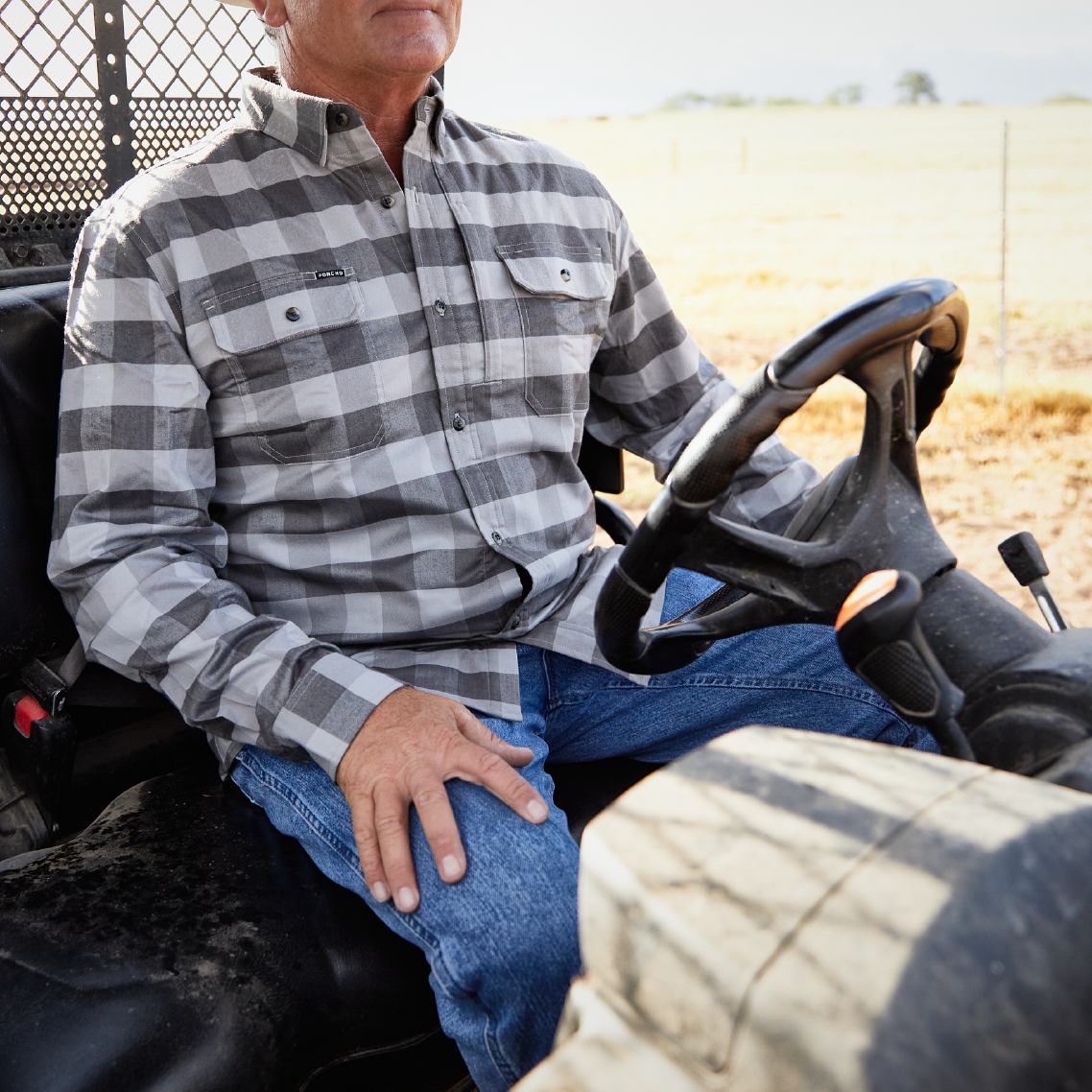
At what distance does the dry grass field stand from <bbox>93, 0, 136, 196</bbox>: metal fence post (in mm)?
2835

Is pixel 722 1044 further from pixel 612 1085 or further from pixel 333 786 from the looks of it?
pixel 333 786

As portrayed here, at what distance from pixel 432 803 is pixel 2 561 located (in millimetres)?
655

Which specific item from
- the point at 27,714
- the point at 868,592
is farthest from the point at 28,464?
the point at 868,592

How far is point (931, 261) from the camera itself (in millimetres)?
11383

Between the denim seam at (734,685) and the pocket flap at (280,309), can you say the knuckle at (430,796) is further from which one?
the pocket flap at (280,309)

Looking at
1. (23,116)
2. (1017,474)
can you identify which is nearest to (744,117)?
(1017,474)

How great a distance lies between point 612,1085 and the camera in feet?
2.47

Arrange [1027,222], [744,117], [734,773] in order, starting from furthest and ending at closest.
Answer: [744,117], [1027,222], [734,773]

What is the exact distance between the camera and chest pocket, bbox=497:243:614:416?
1679 millimetres

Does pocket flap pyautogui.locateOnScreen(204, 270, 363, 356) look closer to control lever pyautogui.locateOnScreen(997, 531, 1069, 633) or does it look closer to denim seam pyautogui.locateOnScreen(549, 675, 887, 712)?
denim seam pyautogui.locateOnScreen(549, 675, 887, 712)

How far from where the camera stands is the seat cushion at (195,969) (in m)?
1.11

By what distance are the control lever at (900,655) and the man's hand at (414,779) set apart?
0.44 m

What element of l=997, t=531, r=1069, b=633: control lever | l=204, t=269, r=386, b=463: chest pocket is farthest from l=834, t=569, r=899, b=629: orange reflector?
l=204, t=269, r=386, b=463: chest pocket

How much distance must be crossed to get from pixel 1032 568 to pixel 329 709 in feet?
2.80
